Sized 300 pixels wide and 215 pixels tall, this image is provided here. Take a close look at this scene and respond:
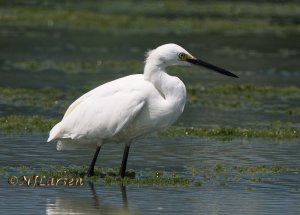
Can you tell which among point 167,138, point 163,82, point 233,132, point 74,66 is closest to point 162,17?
point 74,66

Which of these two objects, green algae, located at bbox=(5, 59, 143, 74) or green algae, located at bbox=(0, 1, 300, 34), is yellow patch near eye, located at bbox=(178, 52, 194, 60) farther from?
green algae, located at bbox=(0, 1, 300, 34)

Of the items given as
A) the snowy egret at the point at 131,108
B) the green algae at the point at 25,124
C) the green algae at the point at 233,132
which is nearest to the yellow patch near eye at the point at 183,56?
the snowy egret at the point at 131,108

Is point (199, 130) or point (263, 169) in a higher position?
point (199, 130)

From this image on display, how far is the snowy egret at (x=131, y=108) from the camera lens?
40.3 ft

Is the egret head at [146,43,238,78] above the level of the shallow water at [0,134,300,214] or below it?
above

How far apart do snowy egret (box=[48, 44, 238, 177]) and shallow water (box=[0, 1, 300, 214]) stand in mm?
641

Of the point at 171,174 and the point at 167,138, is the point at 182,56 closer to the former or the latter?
the point at 171,174

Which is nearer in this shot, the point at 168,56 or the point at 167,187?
the point at 167,187

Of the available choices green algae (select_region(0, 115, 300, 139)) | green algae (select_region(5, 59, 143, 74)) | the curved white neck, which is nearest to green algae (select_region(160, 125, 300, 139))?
green algae (select_region(0, 115, 300, 139))

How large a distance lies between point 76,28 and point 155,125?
2487cm

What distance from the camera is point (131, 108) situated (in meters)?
12.2

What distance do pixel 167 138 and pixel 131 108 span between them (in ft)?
12.1

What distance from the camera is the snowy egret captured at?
40.3 ft

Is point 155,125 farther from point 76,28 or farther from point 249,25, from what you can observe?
point 249,25
